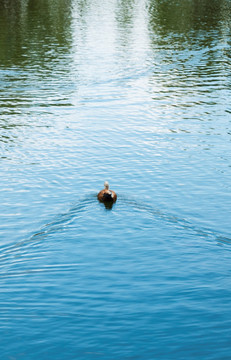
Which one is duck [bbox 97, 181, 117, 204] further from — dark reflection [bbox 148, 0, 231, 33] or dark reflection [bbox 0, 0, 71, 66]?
dark reflection [bbox 148, 0, 231, 33]

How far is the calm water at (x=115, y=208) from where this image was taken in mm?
17609

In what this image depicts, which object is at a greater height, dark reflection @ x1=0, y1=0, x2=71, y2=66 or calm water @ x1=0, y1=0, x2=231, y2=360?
dark reflection @ x1=0, y1=0, x2=71, y2=66

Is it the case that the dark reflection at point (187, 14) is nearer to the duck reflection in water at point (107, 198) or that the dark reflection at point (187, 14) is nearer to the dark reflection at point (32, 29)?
the dark reflection at point (32, 29)

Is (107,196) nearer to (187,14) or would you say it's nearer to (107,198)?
(107,198)

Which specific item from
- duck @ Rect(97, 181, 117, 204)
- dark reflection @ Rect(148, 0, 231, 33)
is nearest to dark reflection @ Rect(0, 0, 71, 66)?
dark reflection @ Rect(148, 0, 231, 33)

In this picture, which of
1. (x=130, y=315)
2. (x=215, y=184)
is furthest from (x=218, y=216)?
(x=130, y=315)

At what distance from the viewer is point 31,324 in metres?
17.8

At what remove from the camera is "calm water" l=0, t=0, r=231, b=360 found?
693 inches

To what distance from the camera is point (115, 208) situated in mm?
25547

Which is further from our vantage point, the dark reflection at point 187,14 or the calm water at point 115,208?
the dark reflection at point 187,14

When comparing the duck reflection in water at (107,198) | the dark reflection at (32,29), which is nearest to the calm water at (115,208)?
the duck reflection in water at (107,198)

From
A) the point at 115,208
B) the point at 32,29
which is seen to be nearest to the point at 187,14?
the point at 32,29

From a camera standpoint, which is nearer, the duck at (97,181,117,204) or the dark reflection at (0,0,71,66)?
the duck at (97,181,117,204)

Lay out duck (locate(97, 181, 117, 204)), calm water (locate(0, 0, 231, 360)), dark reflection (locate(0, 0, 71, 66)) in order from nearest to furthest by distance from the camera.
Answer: calm water (locate(0, 0, 231, 360)) < duck (locate(97, 181, 117, 204)) < dark reflection (locate(0, 0, 71, 66))
